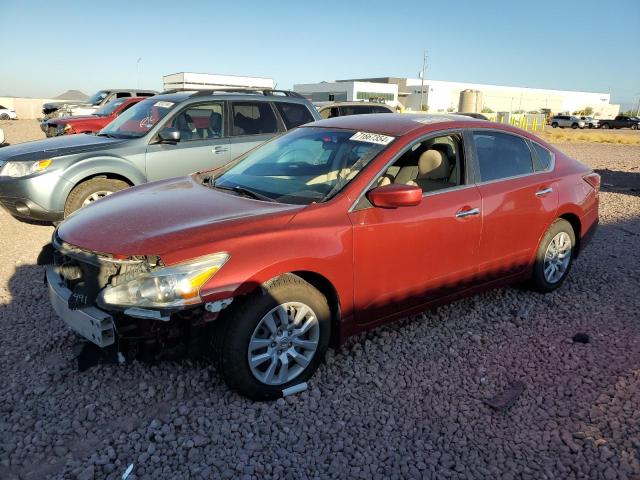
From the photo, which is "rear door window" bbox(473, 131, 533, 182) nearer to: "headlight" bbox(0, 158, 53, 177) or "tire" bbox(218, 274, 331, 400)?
"tire" bbox(218, 274, 331, 400)

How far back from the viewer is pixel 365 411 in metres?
3.03

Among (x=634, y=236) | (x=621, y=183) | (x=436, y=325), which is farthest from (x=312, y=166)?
(x=621, y=183)

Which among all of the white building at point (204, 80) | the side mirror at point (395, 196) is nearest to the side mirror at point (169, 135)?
the side mirror at point (395, 196)

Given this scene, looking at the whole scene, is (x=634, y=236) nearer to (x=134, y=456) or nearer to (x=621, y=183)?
(x=621, y=183)

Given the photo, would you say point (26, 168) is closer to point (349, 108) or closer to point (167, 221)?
point (167, 221)

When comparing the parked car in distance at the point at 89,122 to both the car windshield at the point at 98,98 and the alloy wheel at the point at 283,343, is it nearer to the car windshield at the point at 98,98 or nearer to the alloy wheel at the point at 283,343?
the car windshield at the point at 98,98

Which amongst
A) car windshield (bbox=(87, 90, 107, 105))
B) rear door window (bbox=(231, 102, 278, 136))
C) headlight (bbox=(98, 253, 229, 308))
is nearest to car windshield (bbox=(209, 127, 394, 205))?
headlight (bbox=(98, 253, 229, 308))

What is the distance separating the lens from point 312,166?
386cm

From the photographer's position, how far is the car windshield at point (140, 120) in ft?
22.3

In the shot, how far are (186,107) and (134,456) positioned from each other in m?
5.19

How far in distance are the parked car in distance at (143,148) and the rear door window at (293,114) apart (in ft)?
0.05

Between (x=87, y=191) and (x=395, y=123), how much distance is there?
13.5ft

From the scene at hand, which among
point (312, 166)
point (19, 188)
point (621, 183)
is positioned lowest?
point (621, 183)

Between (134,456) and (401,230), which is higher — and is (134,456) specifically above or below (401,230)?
below
